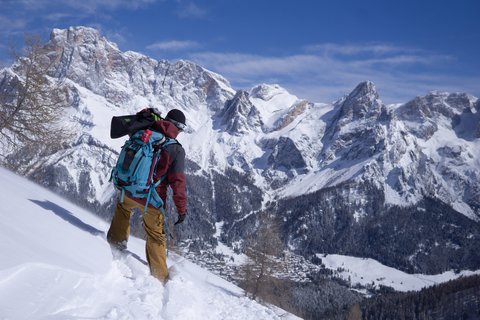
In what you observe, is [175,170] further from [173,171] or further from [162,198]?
[162,198]

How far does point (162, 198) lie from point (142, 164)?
846mm

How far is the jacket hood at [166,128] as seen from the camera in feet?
26.0

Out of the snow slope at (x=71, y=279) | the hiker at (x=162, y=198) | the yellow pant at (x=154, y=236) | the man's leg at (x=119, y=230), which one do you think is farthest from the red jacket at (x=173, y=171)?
the snow slope at (x=71, y=279)

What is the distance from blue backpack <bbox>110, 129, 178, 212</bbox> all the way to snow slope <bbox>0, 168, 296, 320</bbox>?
4.37ft

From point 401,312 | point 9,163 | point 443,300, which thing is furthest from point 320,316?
point 9,163

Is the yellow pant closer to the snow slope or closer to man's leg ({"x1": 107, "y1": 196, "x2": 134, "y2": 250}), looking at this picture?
man's leg ({"x1": 107, "y1": 196, "x2": 134, "y2": 250})

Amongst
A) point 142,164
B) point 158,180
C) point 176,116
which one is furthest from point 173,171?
point 176,116

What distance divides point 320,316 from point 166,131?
513 ft

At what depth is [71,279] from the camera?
545 cm

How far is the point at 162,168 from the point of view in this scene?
7801 mm

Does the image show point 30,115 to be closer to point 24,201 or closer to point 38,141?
point 38,141

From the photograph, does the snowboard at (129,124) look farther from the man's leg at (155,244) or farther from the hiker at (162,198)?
the man's leg at (155,244)

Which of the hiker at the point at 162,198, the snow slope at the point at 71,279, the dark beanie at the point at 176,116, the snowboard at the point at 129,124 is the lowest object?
the snow slope at the point at 71,279

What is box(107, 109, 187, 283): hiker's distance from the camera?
776 cm
